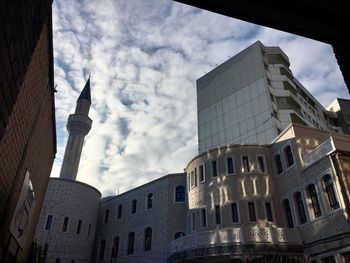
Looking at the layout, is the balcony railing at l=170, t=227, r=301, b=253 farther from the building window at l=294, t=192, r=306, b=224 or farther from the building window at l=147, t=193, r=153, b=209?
the building window at l=147, t=193, r=153, b=209

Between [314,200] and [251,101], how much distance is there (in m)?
21.1

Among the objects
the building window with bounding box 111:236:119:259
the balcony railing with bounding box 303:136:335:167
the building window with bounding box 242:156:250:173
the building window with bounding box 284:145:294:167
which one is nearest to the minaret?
the building window with bounding box 111:236:119:259

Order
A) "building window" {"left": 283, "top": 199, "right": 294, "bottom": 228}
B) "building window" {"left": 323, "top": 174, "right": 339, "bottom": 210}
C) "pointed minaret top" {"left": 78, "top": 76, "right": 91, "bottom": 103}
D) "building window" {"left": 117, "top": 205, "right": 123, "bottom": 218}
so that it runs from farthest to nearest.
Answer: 1. "pointed minaret top" {"left": 78, "top": 76, "right": 91, "bottom": 103}
2. "building window" {"left": 117, "top": 205, "right": 123, "bottom": 218}
3. "building window" {"left": 283, "top": 199, "right": 294, "bottom": 228}
4. "building window" {"left": 323, "top": 174, "right": 339, "bottom": 210}

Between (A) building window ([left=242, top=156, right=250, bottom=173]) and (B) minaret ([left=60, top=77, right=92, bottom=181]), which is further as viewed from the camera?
(B) minaret ([left=60, top=77, right=92, bottom=181])

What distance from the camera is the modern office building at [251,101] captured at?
34375mm

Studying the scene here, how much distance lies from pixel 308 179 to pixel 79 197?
23441mm

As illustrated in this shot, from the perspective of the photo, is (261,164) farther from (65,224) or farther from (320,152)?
(65,224)

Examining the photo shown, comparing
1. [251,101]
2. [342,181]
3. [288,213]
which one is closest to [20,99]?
[342,181]

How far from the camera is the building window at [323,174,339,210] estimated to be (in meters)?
15.7

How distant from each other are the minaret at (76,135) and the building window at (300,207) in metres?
31.4

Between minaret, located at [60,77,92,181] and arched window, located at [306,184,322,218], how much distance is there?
1277 inches

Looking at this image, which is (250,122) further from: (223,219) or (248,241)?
(248,241)

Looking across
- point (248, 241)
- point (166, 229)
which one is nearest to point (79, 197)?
point (166, 229)

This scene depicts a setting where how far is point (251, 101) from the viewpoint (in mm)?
36906
